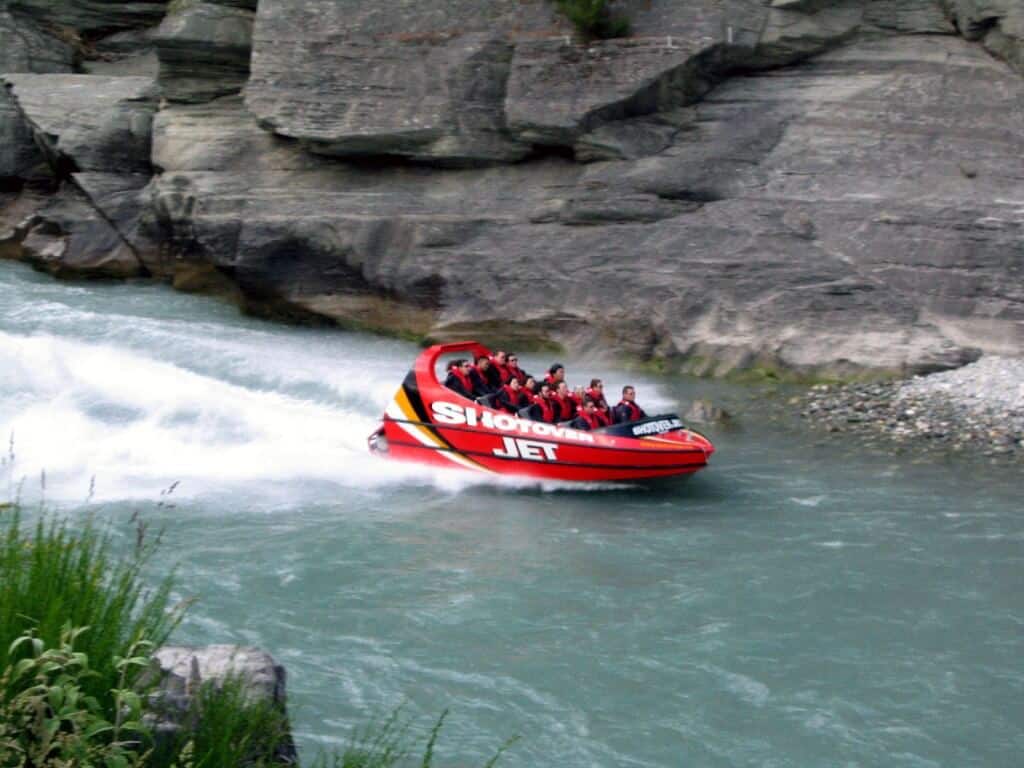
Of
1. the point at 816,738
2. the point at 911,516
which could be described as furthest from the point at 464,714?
the point at 911,516

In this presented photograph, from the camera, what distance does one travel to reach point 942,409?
17.0 m

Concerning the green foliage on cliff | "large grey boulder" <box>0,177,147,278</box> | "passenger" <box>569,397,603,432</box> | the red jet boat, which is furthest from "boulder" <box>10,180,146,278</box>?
"passenger" <box>569,397,603,432</box>

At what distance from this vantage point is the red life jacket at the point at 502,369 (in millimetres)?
15734

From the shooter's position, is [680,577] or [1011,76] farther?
[1011,76]

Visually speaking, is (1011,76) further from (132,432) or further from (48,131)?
(48,131)

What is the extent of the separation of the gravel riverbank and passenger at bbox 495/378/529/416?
4.27 meters

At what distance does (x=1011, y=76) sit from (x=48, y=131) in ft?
61.0

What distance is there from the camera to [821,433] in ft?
54.2

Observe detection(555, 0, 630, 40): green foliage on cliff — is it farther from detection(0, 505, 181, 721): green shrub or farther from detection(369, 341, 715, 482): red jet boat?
detection(0, 505, 181, 721): green shrub

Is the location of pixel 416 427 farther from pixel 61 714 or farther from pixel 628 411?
pixel 61 714

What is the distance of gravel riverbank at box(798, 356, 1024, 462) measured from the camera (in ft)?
52.2

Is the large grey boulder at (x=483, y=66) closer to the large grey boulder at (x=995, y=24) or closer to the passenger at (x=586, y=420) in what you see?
Answer: the large grey boulder at (x=995, y=24)

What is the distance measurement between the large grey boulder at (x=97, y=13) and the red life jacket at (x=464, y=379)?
20.9 metres

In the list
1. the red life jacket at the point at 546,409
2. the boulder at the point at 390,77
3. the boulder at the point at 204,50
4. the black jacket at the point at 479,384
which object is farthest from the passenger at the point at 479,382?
the boulder at the point at 204,50
